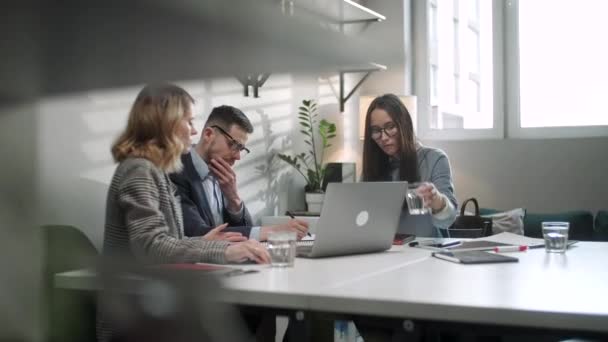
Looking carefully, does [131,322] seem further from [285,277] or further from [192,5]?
[285,277]

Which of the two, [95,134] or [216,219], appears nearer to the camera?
[95,134]

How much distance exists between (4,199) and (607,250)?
6.61ft

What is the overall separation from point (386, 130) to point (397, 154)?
0.41ft

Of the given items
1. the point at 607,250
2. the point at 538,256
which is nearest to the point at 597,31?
the point at 538,256

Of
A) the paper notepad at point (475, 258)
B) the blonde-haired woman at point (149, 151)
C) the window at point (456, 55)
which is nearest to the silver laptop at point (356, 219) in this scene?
the paper notepad at point (475, 258)

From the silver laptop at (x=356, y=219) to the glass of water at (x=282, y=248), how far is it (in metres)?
0.08

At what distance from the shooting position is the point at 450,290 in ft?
3.98

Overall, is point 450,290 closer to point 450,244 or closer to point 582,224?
point 450,244

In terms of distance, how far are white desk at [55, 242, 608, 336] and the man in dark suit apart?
52cm

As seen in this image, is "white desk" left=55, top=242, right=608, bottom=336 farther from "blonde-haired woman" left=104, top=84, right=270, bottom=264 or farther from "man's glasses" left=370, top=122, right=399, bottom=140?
"man's glasses" left=370, top=122, right=399, bottom=140

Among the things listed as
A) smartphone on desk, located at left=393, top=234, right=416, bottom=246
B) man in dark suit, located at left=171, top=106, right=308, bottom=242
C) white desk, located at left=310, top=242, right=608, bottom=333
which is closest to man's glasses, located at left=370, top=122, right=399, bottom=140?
smartphone on desk, located at left=393, top=234, right=416, bottom=246

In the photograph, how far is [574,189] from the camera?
13.5ft

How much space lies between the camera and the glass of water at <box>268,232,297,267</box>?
156cm

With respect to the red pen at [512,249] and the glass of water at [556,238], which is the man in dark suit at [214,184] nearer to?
the red pen at [512,249]
